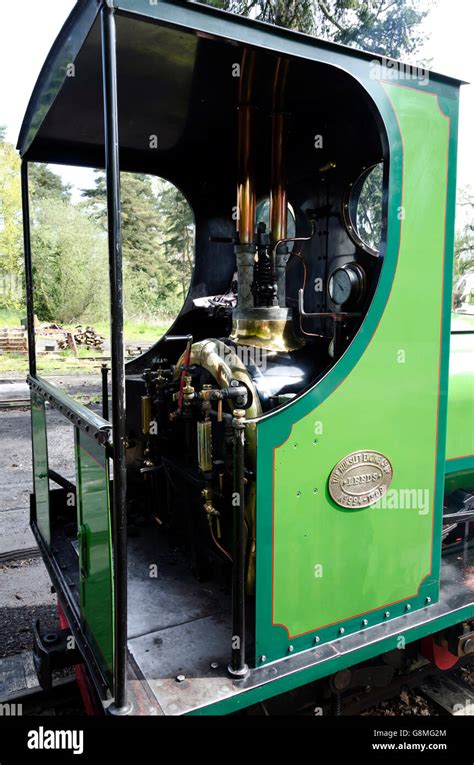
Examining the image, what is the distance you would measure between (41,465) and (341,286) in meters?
1.95

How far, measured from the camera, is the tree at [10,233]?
3050cm

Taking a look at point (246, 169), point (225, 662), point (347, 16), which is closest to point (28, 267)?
point (246, 169)

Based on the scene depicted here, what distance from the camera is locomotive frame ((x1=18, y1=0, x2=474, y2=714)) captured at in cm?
180

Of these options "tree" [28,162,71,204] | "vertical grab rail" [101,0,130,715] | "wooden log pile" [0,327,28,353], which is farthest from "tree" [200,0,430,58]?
"tree" [28,162,71,204]

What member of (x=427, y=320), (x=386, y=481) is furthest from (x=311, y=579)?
(x=427, y=320)

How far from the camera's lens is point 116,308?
5.29ft

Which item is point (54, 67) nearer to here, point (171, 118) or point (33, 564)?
point (171, 118)

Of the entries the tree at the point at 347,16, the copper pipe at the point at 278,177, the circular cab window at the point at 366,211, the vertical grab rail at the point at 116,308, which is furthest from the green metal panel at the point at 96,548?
the tree at the point at 347,16

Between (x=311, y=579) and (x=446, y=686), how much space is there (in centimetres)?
169

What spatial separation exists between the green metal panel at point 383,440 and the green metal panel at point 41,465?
163 centimetres

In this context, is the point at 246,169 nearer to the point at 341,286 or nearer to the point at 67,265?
→ the point at 341,286

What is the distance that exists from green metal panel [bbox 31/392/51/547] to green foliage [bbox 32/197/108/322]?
25.5 metres

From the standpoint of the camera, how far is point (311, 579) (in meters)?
2.08

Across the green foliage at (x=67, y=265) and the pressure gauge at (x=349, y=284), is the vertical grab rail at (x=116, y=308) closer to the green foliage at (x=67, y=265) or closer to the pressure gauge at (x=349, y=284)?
the pressure gauge at (x=349, y=284)
